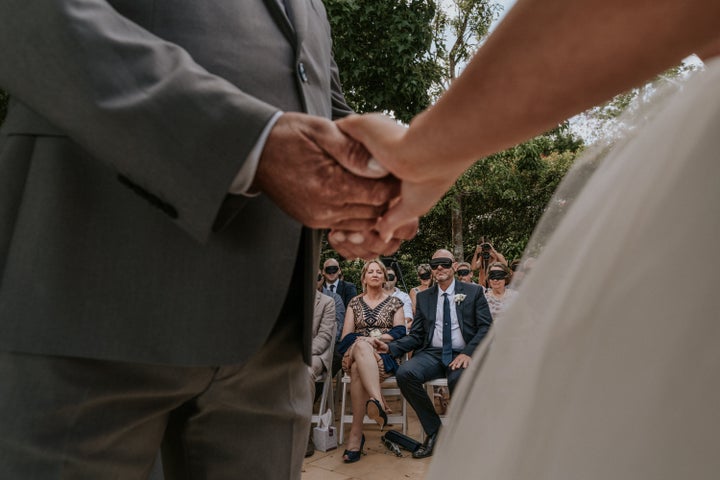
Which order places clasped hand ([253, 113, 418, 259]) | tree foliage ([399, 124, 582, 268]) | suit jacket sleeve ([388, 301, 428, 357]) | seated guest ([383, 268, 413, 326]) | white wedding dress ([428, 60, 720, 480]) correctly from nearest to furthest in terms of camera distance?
white wedding dress ([428, 60, 720, 480]) → clasped hand ([253, 113, 418, 259]) → suit jacket sleeve ([388, 301, 428, 357]) → seated guest ([383, 268, 413, 326]) → tree foliage ([399, 124, 582, 268])

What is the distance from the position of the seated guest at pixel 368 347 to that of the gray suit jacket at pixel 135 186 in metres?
4.39

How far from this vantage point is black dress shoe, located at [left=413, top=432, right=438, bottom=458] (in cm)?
505

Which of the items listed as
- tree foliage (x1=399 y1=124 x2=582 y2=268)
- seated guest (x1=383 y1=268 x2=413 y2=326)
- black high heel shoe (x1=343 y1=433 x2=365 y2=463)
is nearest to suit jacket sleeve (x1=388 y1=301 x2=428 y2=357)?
seated guest (x1=383 y1=268 x2=413 y2=326)

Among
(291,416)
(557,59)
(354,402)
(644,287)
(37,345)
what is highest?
(557,59)

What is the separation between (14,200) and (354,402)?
4.92 m

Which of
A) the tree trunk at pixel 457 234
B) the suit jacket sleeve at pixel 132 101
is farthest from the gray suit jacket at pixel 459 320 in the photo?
the tree trunk at pixel 457 234

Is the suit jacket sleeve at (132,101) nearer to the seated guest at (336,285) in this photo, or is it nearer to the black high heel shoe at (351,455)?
the black high heel shoe at (351,455)

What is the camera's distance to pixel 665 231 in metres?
0.60

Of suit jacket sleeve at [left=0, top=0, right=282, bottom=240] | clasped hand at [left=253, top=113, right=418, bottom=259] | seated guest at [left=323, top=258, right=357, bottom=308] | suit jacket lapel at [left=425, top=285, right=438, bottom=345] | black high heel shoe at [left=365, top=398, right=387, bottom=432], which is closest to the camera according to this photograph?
suit jacket sleeve at [left=0, top=0, right=282, bottom=240]

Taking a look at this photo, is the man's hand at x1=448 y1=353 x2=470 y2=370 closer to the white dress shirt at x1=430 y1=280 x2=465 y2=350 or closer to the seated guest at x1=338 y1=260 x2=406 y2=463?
the white dress shirt at x1=430 y1=280 x2=465 y2=350

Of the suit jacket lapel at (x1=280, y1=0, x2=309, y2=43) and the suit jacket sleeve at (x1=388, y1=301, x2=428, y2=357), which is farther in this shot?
the suit jacket sleeve at (x1=388, y1=301, x2=428, y2=357)

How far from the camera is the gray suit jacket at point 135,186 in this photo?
2.86 feet

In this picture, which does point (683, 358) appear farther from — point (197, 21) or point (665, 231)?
point (197, 21)

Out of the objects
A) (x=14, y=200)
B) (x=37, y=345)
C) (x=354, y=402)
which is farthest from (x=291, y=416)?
(x=354, y=402)
